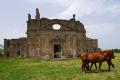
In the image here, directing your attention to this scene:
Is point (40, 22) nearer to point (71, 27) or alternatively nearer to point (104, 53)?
point (71, 27)

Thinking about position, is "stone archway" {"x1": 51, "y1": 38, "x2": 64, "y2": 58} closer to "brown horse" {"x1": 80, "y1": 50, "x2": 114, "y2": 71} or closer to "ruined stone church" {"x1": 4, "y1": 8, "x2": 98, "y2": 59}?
"ruined stone church" {"x1": 4, "y1": 8, "x2": 98, "y2": 59}

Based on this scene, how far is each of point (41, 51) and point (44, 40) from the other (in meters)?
1.79

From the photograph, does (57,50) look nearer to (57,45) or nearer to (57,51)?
(57,51)

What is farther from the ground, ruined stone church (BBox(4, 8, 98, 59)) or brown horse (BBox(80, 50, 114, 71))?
ruined stone church (BBox(4, 8, 98, 59))

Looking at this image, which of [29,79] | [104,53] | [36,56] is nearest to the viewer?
[29,79]

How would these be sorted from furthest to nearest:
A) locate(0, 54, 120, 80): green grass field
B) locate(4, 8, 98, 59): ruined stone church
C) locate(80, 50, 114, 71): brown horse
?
locate(4, 8, 98, 59): ruined stone church, locate(80, 50, 114, 71): brown horse, locate(0, 54, 120, 80): green grass field

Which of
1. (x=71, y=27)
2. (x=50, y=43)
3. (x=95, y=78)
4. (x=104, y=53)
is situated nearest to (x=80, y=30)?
(x=71, y=27)

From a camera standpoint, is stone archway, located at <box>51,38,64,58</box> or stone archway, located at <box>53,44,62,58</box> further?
stone archway, located at <box>53,44,62,58</box>

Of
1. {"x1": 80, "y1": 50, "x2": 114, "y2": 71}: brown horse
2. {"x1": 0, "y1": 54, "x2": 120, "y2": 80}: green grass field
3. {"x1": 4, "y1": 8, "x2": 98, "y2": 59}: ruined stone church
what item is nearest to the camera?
{"x1": 0, "y1": 54, "x2": 120, "y2": 80}: green grass field

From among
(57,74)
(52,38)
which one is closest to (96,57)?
(57,74)

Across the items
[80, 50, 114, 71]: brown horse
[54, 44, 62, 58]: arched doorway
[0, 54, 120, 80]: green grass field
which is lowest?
[0, 54, 120, 80]: green grass field

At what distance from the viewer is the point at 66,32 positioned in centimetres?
5019

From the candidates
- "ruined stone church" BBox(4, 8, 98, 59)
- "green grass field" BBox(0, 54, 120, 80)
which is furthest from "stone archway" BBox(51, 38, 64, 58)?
"green grass field" BBox(0, 54, 120, 80)

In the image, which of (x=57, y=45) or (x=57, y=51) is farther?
(x=57, y=51)
